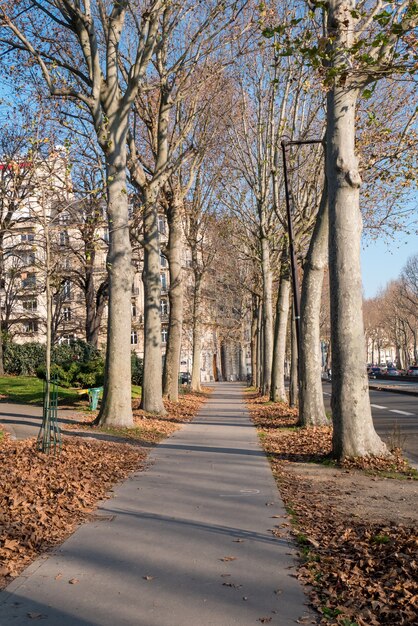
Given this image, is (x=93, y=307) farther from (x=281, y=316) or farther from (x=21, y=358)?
(x=281, y=316)

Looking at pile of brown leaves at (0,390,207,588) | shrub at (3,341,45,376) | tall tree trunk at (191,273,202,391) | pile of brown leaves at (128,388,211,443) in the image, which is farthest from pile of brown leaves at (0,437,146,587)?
shrub at (3,341,45,376)

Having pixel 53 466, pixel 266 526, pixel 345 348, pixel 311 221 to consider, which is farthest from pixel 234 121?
pixel 266 526

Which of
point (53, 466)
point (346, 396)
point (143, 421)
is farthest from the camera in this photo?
point (143, 421)

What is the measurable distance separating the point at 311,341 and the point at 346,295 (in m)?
5.67

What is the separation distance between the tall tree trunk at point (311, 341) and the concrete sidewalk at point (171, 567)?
23.8 feet

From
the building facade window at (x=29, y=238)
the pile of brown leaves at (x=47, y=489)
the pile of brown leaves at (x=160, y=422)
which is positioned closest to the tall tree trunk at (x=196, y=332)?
the building facade window at (x=29, y=238)

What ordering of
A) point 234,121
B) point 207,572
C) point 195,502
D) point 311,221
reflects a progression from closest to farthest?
1. point 207,572
2. point 195,502
3. point 311,221
4. point 234,121

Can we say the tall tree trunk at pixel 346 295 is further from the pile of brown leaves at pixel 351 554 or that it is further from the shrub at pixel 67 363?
the shrub at pixel 67 363

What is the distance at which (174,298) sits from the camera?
24.8 m

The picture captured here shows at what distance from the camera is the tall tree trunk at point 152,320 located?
63.2 feet

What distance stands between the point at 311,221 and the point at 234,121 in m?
5.73

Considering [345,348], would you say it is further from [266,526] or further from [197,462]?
[266,526]

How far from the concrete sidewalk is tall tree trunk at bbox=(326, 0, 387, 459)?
2.08 m

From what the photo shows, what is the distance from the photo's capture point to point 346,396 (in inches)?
421
